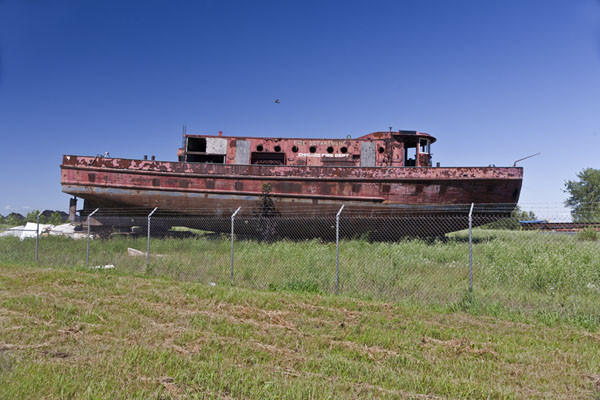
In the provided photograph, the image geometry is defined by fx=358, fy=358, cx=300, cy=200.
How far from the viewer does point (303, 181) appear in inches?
652

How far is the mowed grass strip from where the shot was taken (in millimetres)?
3291

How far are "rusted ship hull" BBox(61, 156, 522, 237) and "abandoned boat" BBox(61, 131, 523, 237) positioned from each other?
0.14 feet

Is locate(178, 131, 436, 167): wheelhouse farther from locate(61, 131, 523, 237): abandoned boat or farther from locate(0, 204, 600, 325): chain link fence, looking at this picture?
locate(0, 204, 600, 325): chain link fence

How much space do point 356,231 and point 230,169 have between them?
6.67m

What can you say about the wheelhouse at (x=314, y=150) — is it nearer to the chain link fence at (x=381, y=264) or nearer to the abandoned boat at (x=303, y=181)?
the abandoned boat at (x=303, y=181)

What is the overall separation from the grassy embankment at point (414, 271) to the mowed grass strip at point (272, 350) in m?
0.85

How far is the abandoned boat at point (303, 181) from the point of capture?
51.7 feet

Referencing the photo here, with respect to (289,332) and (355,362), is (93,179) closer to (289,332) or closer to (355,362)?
(289,332)

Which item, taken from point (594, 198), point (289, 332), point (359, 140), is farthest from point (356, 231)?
point (594, 198)

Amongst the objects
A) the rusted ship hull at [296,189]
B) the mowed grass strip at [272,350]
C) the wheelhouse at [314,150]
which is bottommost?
the mowed grass strip at [272,350]

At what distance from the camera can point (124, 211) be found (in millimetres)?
17469

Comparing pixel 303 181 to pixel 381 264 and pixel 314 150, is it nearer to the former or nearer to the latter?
pixel 314 150

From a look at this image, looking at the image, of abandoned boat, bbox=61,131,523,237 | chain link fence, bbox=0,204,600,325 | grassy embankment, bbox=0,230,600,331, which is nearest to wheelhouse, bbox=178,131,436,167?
abandoned boat, bbox=61,131,523,237

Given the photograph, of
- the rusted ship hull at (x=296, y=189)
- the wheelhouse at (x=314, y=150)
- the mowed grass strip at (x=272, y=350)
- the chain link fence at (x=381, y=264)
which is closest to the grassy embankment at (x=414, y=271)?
the chain link fence at (x=381, y=264)
